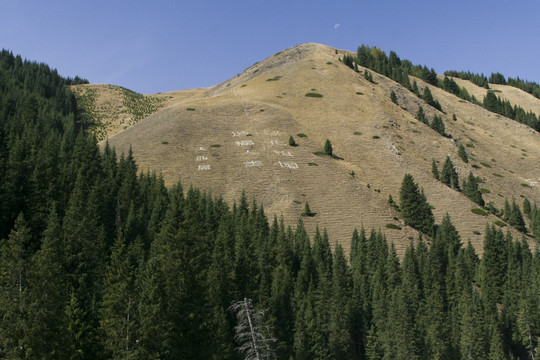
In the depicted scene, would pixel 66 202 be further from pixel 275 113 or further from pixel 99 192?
pixel 275 113

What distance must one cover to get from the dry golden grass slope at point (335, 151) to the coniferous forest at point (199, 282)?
12.6 meters

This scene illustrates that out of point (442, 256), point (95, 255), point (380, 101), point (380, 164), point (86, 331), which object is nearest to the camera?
point (86, 331)

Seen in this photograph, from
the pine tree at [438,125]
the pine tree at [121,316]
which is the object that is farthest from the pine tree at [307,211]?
the pine tree at [438,125]

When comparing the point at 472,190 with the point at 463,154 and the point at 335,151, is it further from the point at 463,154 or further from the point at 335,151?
the point at 335,151

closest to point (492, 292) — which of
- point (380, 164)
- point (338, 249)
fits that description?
point (338, 249)

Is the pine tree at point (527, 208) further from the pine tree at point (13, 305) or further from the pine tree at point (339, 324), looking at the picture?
the pine tree at point (13, 305)

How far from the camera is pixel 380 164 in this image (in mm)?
131000

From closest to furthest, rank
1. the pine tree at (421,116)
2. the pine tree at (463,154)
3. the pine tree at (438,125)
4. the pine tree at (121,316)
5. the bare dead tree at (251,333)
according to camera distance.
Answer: the bare dead tree at (251,333), the pine tree at (121,316), the pine tree at (463,154), the pine tree at (438,125), the pine tree at (421,116)

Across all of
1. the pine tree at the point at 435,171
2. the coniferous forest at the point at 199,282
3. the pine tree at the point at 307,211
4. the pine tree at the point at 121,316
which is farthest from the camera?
the pine tree at the point at 435,171

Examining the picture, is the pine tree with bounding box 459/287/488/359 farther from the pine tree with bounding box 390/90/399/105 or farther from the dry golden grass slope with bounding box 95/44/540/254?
the pine tree with bounding box 390/90/399/105

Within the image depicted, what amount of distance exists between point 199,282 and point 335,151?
340 ft

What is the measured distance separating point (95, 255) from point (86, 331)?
13.0 meters

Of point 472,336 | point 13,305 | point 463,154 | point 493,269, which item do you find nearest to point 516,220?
point 463,154

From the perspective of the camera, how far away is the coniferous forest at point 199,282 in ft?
97.3
